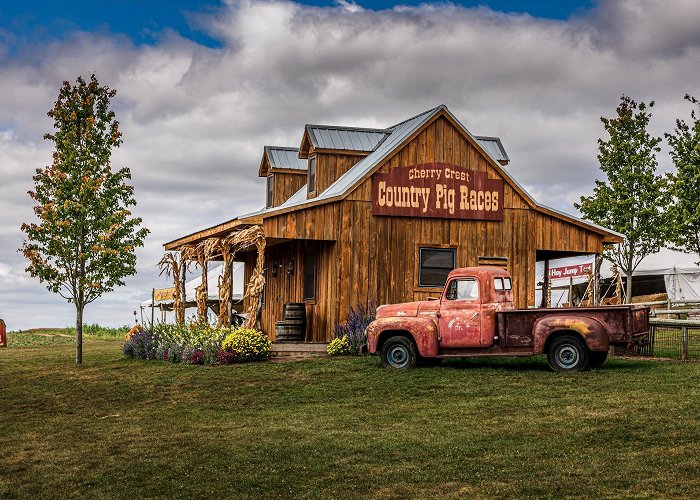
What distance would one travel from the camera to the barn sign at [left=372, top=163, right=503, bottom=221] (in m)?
27.7

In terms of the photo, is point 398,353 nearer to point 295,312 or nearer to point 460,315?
point 460,315

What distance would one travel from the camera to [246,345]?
79.2 feet

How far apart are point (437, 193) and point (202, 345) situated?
8437 millimetres

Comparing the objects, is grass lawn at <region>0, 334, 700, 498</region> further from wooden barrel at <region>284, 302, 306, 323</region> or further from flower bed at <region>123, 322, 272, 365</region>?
wooden barrel at <region>284, 302, 306, 323</region>

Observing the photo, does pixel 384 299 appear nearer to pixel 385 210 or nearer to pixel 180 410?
pixel 385 210

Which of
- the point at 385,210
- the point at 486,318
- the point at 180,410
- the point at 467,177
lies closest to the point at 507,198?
the point at 467,177

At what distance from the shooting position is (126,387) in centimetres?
2136

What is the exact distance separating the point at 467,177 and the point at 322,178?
16.3 feet

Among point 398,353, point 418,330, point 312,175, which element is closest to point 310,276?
point 312,175

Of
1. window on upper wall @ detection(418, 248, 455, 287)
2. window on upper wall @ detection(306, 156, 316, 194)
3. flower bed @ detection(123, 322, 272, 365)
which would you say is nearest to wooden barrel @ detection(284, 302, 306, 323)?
flower bed @ detection(123, 322, 272, 365)

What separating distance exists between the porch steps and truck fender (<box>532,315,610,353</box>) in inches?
276

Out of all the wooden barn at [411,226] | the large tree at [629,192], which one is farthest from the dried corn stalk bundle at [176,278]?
the large tree at [629,192]

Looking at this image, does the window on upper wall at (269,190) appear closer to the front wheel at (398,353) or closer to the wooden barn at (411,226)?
the wooden barn at (411,226)

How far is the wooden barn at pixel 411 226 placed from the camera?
1066 inches
